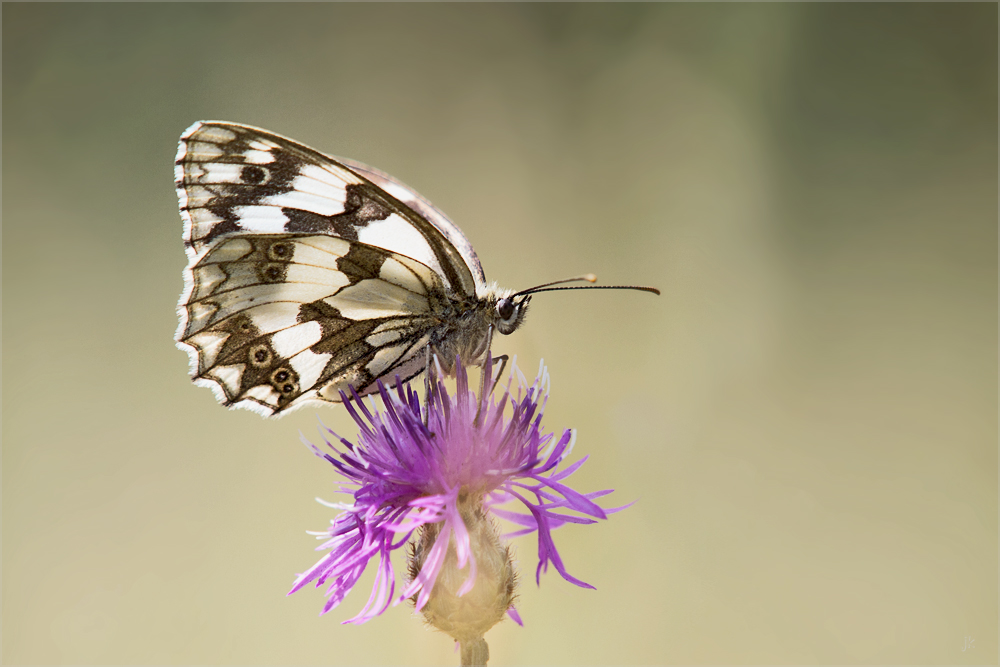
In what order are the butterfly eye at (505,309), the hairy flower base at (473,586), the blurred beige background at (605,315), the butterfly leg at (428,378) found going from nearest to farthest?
the hairy flower base at (473,586) < the butterfly leg at (428,378) < the butterfly eye at (505,309) < the blurred beige background at (605,315)

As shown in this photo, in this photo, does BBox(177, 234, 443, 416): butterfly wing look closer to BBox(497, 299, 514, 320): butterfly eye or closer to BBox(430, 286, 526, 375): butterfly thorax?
BBox(430, 286, 526, 375): butterfly thorax

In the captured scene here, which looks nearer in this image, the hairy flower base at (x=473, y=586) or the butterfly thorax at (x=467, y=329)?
the hairy flower base at (x=473, y=586)

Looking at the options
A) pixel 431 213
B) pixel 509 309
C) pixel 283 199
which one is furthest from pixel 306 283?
pixel 509 309

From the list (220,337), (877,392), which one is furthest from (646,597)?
(220,337)

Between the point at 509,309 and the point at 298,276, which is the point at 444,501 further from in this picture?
the point at 298,276

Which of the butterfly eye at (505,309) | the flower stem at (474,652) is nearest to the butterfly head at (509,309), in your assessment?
the butterfly eye at (505,309)

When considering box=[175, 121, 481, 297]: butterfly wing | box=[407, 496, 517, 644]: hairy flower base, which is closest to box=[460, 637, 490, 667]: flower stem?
box=[407, 496, 517, 644]: hairy flower base

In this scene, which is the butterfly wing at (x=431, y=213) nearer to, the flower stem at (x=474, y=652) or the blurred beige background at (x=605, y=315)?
the flower stem at (x=474, y=652)
